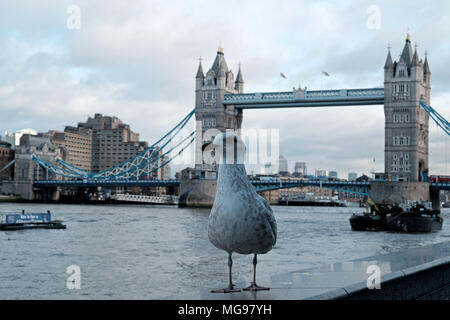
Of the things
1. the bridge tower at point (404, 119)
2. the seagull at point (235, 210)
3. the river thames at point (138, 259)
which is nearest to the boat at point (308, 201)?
the bridge tower at point (404, 119)

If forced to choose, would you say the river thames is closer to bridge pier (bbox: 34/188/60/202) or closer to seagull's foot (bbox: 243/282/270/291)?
seagull's foot (bbox: 243/282/270/291)

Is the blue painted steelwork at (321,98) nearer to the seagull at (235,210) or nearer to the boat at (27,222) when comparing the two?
the boat at (27,222)

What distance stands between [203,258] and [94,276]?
4.01m

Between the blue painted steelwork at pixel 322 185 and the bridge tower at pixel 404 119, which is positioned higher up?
the bridge tower at pixel 404 119

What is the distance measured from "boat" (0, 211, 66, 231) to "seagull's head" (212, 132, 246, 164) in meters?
21.3

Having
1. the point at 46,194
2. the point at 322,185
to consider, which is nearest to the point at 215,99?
the point at 322,185

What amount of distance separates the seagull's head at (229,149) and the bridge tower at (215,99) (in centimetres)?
6044

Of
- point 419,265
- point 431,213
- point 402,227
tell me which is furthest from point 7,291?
Result: point 431,213

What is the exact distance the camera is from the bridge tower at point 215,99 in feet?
219

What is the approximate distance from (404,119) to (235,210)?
2274 inches
